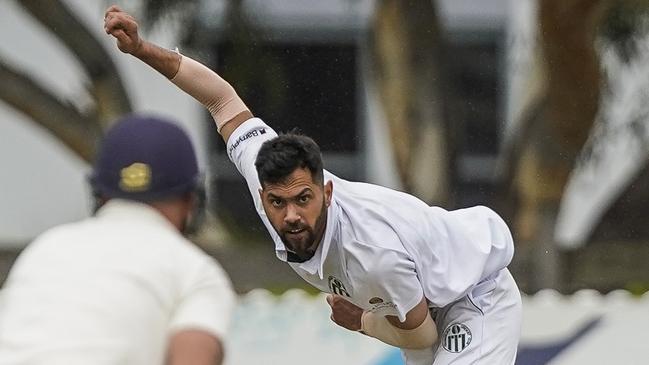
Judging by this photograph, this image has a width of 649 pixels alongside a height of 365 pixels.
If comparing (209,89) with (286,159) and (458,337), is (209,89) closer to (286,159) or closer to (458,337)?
(286,159)

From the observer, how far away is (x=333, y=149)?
28.3 feet

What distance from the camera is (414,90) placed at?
29.3 ft

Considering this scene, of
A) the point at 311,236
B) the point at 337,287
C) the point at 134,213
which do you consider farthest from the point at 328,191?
the point at 134,213

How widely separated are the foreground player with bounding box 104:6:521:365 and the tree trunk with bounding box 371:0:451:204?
368cm

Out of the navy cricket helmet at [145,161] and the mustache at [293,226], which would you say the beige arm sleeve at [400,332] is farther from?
the navy cricket helmet at [145,161]

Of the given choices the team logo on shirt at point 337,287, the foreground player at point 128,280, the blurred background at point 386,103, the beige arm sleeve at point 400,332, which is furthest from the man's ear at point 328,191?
the blurred background at point 386,103

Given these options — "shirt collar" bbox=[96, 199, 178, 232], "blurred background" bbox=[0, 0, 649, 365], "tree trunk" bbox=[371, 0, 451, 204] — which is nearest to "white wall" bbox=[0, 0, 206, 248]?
"blurred background" bbox=[0, 0, 649, 365]

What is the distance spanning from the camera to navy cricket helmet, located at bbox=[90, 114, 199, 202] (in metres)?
2.95

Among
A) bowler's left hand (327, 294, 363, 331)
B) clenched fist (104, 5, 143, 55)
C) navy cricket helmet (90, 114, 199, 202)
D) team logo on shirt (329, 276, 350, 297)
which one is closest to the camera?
navy cricket helmet (90, 114, 199, 202)

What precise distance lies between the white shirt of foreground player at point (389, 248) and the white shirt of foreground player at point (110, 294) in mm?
1550

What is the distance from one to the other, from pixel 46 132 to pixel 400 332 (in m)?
4.37

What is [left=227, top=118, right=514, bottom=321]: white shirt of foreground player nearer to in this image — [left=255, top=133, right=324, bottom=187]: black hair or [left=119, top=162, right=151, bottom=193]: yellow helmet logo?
[left=255, top=133, right=324, bottom=187]: black hair

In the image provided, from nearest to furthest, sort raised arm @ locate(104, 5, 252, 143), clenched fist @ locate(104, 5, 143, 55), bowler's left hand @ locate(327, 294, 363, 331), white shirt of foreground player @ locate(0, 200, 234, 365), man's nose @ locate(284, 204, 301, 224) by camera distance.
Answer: white shirt of foreground player @ locate(0, 200, 234, 365)
man's nose @ locate(284, 204, 301, 224)
clenched fist @ locate(104, 5, 143, 55)
raised arm @ locate(104, 5, 252, 143)
bowler's left hand @ locate(327, 294, 363, 331)

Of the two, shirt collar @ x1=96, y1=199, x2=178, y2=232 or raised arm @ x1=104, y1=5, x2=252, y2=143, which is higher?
shirt collar @ x1=96, y1=199, x2=178, y2=232
